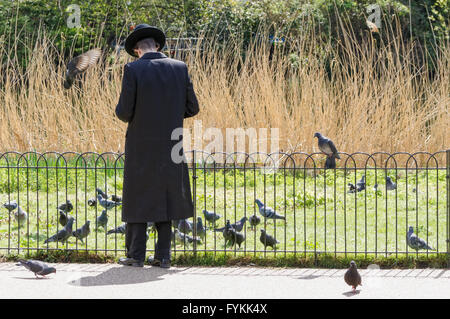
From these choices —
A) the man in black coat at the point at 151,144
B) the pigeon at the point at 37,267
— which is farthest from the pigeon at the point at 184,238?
the pigeon at the point at 37,267

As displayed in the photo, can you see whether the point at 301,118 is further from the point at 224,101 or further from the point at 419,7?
the point at 419,7

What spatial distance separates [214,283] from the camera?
217 inches

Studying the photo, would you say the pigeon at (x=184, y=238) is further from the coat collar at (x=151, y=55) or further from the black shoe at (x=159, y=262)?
the coat collar at (x=151, y=55)

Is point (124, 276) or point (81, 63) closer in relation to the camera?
point (124, 276)

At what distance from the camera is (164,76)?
239 inches

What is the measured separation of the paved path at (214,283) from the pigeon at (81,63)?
18.9 feet

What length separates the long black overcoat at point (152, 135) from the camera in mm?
6043

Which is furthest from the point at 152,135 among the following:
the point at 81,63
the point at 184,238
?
the point at 81,63

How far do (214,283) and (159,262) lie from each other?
2.67ft

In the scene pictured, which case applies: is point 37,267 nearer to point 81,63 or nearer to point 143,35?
point 143,35

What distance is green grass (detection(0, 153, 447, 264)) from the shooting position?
650cm

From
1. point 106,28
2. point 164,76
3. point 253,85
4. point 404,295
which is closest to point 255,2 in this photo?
point 106,28

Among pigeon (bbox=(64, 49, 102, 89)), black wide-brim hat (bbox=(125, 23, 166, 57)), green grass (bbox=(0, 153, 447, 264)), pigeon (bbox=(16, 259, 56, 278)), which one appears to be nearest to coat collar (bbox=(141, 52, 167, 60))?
black wide-brim hat (bbox=(125, 23, 166, 57))

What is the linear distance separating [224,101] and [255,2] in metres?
6.61
